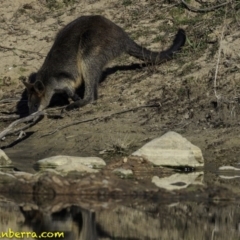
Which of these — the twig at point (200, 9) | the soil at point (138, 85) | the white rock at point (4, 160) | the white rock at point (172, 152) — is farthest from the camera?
the twig at point (200, 9)

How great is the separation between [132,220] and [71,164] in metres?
1.74

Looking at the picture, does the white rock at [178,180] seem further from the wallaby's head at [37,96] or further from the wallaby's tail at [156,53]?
the wallaby's head at [37,96]

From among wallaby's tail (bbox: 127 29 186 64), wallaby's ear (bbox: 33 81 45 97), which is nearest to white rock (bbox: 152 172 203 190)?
wallaby's tail (bbox: 127 29 186 64)

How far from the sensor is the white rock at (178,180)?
9.16m

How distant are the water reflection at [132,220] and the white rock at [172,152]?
4.28 ft

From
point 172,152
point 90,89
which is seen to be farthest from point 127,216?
point 90,89

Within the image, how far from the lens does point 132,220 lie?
790 centimetres

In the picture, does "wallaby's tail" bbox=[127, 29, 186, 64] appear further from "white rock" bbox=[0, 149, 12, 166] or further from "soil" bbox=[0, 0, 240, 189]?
"white rock" bbox=[0, 149, 12, 166]

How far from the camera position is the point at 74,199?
866cm

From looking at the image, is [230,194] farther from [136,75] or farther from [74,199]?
[136,75]

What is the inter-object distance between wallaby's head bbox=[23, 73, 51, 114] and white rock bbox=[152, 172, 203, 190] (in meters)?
3.53

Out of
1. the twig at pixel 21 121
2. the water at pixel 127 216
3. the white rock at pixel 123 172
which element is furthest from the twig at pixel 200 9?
the water at pixel 127 216

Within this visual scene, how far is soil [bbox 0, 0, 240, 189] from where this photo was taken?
1125 centimetres

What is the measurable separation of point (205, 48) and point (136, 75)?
1.01 meters
